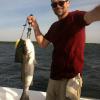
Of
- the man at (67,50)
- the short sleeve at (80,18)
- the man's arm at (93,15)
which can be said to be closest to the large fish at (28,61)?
the man at (67,50)

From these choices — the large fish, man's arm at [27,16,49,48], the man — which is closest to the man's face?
the man

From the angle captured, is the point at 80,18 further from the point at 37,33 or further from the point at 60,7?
the point at 37,33

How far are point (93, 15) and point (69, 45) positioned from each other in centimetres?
85

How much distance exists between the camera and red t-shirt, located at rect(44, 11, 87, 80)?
498cm

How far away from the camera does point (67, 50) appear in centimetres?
506

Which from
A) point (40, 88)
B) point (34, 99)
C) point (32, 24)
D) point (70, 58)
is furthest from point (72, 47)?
point (40, 88)

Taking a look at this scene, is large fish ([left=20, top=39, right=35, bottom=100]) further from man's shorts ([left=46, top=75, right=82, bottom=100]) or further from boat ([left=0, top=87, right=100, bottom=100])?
boat ([left=0, top=87, right=100, bottom=100])

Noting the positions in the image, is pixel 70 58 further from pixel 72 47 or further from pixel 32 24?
pixel 32 24

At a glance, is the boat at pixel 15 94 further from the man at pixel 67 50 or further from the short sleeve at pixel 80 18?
the short sleeve at pixel 80 18

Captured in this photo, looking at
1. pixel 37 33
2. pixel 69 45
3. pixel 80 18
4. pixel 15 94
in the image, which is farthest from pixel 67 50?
pixel 15 94

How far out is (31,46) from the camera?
537 centimetres

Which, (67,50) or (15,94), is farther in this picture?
(15,94)

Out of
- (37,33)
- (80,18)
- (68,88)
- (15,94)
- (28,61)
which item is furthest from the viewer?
Result: (15,94)

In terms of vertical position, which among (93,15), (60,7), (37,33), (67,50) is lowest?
(67,50)
